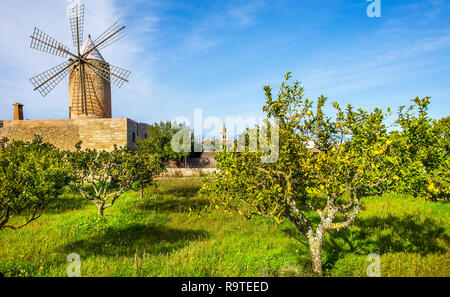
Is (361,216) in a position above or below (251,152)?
below

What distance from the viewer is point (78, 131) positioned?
73.3ft

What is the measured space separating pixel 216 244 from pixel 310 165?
4330 millimetres

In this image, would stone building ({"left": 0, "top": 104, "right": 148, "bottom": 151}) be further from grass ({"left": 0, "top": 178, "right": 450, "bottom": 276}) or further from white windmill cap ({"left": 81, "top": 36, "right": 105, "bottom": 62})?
grass ({"left": 0, "top": 178, "right": 450, "bottom": 276})

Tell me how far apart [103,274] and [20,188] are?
277 cm

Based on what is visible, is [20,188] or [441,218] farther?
[441,218]

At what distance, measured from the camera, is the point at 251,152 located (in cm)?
565

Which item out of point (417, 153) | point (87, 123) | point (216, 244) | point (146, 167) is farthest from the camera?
point (87, 123)

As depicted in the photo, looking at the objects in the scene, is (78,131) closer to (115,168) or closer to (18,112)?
(18,112)

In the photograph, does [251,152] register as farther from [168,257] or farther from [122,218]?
[122,218]

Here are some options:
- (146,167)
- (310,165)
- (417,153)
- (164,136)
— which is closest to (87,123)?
(164,136)

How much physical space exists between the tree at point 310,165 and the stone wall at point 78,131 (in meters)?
18.4
